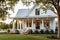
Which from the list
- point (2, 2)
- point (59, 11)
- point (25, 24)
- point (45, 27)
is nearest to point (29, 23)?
point (25, 24)

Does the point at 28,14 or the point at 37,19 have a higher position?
the point at 28,14

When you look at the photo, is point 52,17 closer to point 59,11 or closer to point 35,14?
point 35,14

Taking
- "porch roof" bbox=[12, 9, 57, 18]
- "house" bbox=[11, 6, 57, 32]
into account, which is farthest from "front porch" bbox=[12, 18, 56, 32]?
"porch roof" bbox=[12, 9, 57, 18]

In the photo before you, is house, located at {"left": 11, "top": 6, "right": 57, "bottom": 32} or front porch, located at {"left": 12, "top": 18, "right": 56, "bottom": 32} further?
front porch, located at {"left": 12, "top": 18, "right": 56, "bottom": 32}

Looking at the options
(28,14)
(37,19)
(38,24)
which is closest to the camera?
(37,19)

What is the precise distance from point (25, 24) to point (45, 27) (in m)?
4.05

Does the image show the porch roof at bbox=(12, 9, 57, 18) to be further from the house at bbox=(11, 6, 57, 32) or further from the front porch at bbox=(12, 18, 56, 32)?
the front porch at bbox=(12, 18, 56, 32)

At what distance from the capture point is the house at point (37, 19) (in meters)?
40.7

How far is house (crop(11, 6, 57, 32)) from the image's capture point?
133ft

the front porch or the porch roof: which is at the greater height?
the porch roof

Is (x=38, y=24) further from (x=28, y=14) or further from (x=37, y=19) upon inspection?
(x=28, y=14)

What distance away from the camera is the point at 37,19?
41312mm

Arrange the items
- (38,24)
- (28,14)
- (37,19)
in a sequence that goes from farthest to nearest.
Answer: (38,24)
(28,14)
(37,19)

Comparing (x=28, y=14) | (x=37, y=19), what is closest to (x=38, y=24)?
(x=37, y=19)
